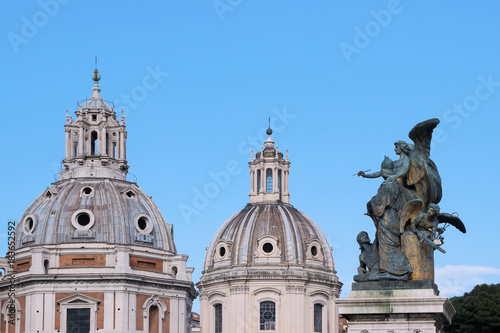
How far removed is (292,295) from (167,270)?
13297 millimetres

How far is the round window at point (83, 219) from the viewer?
9819 centimetres

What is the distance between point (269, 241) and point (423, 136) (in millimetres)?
87761

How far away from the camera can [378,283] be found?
2080 cm

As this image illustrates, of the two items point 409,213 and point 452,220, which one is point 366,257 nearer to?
point 409,213

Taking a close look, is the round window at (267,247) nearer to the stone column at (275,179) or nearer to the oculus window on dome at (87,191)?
the stone column at (275,179)

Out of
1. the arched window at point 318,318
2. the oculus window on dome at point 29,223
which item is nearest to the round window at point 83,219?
the oculus window on dome at point 29,223

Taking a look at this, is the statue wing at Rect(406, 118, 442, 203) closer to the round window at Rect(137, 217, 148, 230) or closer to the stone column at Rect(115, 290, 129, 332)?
the stone column at Rect(115, 290, 129, 332)

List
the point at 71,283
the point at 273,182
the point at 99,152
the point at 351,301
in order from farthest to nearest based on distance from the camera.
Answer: the point at 273,182
the point at 99,152
the point at 71,283
the point at 351,301

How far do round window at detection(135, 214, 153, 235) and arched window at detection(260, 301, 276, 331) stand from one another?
47.7 feet

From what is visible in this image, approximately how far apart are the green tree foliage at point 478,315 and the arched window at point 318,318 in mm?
27606

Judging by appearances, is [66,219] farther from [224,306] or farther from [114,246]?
[224,306]

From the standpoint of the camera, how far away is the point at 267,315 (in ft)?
355

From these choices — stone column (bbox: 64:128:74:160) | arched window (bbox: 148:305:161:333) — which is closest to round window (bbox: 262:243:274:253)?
arched window (bbox: 148:305:161:333)

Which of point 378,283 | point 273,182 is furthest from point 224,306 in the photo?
point 378,283
